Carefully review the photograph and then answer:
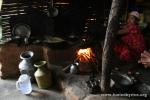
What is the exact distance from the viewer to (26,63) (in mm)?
4105

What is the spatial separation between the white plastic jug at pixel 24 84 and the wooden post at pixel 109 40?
1165 millimetres

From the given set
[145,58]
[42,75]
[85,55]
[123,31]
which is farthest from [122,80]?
[42,75]

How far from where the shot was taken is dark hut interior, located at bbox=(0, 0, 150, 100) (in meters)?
4.00

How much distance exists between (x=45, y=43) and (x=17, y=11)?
2.14 ft

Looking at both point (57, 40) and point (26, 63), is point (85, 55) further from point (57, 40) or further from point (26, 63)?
point (26, 63)

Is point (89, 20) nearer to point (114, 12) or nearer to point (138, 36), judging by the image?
point (138, 36)

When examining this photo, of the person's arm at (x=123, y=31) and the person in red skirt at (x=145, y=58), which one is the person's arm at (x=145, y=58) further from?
the person's arm at (x=123, y=31)

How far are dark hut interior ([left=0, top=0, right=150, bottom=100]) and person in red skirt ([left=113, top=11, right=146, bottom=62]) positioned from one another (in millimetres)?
111

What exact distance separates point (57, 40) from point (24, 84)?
797 mm

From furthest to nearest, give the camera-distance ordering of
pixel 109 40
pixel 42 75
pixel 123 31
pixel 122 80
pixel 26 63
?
1. pixel 123 31
2. pixel 26 63
3. pixel 42 75
4. pixel 122 80
5. pixel 109 40

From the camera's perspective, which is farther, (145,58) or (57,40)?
(57,40)

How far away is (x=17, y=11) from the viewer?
4.29 meters

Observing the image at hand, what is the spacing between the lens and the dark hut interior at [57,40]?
3996 millimetres

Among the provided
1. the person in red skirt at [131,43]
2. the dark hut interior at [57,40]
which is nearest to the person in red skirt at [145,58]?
the dark hut interior at [57,40]
